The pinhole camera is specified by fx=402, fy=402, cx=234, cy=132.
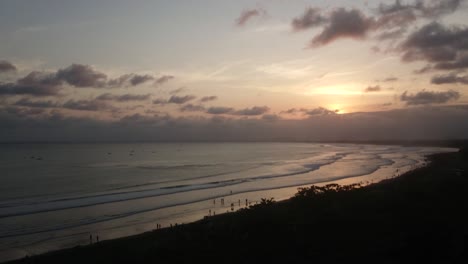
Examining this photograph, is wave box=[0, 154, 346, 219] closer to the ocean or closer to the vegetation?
the ocean

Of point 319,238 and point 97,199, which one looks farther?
point 97,199

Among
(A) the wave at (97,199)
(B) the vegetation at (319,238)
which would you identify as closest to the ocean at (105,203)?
(A) the wave at (97,199)

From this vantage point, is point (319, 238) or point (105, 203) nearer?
point (319, 238)

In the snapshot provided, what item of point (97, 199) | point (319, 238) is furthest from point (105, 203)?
point (319, 238)

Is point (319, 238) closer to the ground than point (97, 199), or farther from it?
A: farther from it

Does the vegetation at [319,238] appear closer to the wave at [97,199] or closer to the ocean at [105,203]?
the ocean at [105,203]

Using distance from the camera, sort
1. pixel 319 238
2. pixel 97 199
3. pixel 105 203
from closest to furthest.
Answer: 1. pixel 319 238
2. pixel 105 203
3. pixel 97 199

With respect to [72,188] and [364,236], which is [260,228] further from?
[72,188]

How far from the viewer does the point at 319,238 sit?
18.2 metres

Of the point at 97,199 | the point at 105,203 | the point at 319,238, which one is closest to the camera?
the point at 319,238

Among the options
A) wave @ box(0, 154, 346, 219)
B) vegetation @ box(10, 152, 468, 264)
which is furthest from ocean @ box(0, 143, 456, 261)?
vegetation @ box(10, 152, 468, 264)

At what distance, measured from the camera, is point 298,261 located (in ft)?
51.0

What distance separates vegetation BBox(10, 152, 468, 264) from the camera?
626 inches

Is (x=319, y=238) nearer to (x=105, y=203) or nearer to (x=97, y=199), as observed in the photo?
(x=105, y=203)
